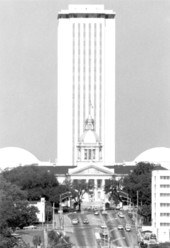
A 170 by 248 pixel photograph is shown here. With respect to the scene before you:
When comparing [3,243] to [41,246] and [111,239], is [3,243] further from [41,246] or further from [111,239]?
[111,239]

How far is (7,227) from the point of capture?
7805 inches

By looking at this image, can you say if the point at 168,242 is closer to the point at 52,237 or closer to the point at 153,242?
the point at 153,242

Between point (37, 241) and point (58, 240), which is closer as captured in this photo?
point (37, 241)

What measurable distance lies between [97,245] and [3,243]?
1928 centimetres

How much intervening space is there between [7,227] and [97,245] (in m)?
12.2

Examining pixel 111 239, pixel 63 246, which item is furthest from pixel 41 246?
pixel 111 239

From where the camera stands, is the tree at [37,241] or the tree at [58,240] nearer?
the tree at [58,240]

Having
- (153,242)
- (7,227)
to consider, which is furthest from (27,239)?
(153,242)

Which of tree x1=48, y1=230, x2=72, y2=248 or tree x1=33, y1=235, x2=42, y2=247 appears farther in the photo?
tree x1=33, y1=235, x2=42, y2=247

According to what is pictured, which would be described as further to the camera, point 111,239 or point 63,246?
point 111,239

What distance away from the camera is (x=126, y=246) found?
192625mm

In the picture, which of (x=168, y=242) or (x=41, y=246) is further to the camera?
(x=168, y=242)

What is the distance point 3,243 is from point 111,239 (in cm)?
2488

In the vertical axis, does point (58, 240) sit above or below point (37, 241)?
above
